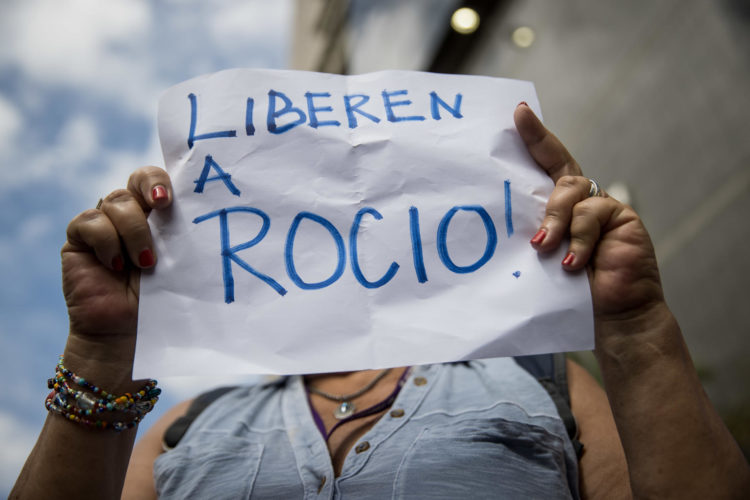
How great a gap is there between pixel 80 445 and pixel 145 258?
312mm

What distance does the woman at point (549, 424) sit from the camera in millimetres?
671

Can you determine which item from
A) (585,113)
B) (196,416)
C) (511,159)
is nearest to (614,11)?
(585,113)

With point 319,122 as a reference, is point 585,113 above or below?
above

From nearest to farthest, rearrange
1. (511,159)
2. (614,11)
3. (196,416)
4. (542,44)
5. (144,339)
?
(144,339) < (511,159) < (196,416) < (614,11) < (542,44)

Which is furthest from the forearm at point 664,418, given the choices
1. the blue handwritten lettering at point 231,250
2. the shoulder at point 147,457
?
the shoulder at point 147,457

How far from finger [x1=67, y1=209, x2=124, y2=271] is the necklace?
560 millimetres

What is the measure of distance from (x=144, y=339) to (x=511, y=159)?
0.65 m

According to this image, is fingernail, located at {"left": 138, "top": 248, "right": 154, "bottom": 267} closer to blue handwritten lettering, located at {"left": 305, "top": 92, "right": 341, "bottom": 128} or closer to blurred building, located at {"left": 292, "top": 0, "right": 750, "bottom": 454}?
blue handwritten lettering, located at {"left": 305, "top": 92, "right": 341, "bottom": 128}

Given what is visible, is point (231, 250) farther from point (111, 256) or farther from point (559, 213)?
point (559, 213)

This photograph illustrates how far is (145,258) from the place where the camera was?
71 cm

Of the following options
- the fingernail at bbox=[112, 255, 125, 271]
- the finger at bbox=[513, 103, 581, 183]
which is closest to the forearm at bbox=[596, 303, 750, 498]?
the finger at bbox=[513, 103, 581, 183]

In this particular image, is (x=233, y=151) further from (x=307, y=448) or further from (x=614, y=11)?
(x=614, y=11)

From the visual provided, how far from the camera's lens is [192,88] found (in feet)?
2.67

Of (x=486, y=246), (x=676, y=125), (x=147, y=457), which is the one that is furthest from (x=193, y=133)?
(x=676, y=125)
